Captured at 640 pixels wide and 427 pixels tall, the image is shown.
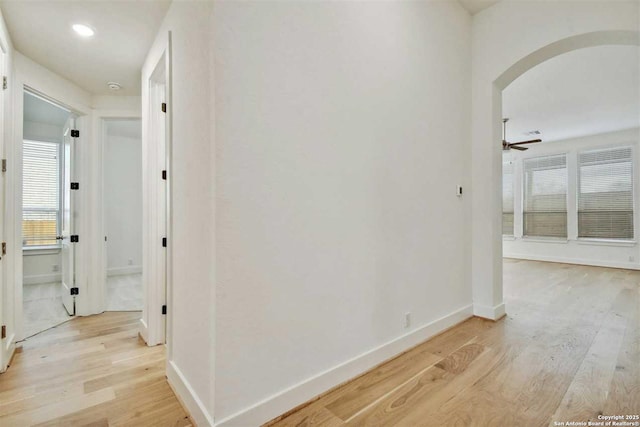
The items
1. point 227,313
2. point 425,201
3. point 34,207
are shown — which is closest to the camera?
point 227,313

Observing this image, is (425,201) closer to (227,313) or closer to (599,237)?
(227,313)

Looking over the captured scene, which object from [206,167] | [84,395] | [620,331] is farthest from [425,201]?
[84,395]

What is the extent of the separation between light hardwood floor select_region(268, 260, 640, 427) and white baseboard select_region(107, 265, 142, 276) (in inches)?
235

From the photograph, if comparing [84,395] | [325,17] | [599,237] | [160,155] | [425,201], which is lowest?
[84,395]

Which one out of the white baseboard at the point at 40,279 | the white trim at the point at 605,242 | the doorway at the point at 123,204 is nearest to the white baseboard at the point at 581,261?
the white trim at the point at 605,242

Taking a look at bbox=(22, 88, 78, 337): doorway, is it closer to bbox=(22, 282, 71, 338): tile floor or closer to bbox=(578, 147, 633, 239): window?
bbox=(22, 282, 71, 338): tile floor

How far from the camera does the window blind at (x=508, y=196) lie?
8141mm

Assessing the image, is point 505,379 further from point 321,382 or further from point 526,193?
point 526,193

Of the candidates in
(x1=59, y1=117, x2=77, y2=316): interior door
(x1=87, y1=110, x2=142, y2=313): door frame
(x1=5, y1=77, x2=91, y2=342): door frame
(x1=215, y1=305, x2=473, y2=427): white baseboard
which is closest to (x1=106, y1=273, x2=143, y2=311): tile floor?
(x1=87, y1=110, x2=142, y2=313): door frame

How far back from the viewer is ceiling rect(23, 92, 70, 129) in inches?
167

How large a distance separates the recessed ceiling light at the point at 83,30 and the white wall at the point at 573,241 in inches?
354

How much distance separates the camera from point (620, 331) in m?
2.81

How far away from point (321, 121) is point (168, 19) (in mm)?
1457

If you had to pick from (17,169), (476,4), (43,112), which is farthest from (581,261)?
(43,112)
